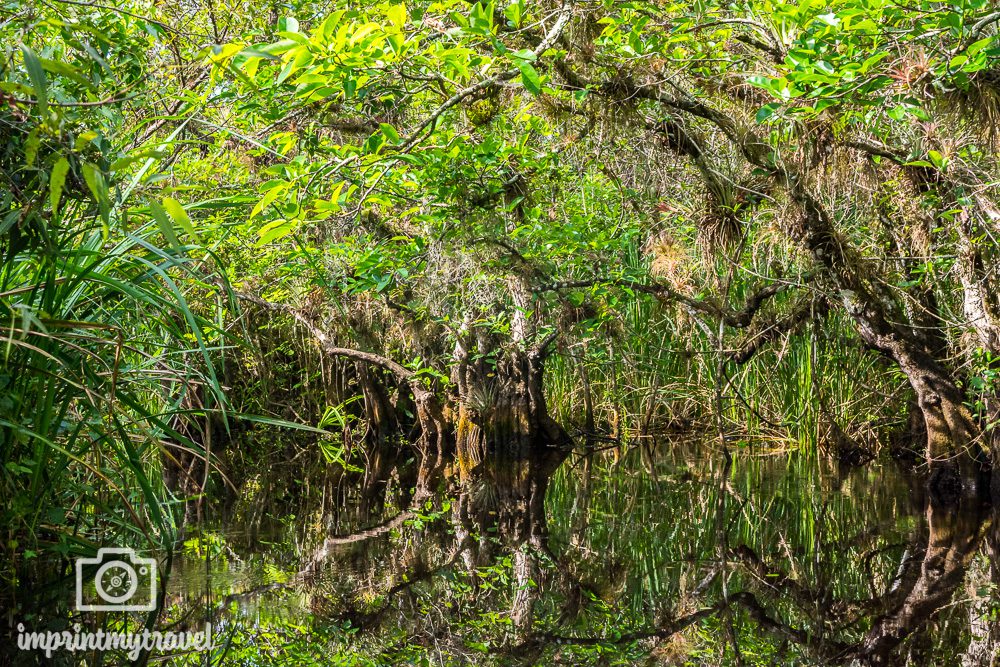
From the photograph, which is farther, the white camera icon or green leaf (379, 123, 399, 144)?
green leaf (379, 123, 399, 144)

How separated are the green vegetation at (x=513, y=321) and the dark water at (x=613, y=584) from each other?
25mm

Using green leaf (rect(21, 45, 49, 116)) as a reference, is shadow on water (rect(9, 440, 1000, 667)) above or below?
below

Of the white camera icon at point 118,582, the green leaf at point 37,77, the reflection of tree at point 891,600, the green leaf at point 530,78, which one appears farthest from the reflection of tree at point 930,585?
the green leaf at point 37,77

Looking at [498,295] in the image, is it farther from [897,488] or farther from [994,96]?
[994,96]

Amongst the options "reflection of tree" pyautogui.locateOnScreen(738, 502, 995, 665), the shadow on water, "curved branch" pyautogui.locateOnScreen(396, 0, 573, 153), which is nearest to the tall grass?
the shadow on water

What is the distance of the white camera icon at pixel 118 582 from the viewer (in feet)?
9.71

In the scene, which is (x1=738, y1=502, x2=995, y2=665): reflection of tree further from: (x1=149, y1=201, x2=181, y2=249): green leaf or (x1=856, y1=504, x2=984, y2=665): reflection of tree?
(x1=149, y1=201, x2=181, y2=249): green leaf

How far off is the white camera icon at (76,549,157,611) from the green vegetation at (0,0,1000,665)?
0.14 ft

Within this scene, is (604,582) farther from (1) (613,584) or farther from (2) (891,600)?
(2) (891,600)

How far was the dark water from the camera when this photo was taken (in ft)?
9.51

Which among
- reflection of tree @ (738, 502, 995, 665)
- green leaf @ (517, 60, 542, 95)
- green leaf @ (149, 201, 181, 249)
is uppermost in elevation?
green leaf @ (517, 60, 542, 95)

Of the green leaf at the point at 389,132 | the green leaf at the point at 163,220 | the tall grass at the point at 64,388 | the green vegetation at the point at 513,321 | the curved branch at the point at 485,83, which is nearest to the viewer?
the green leaf at the point at 163,220

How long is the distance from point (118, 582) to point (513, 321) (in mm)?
6268

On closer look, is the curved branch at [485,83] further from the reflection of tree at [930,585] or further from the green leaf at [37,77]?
the green leaf at [37,77]
